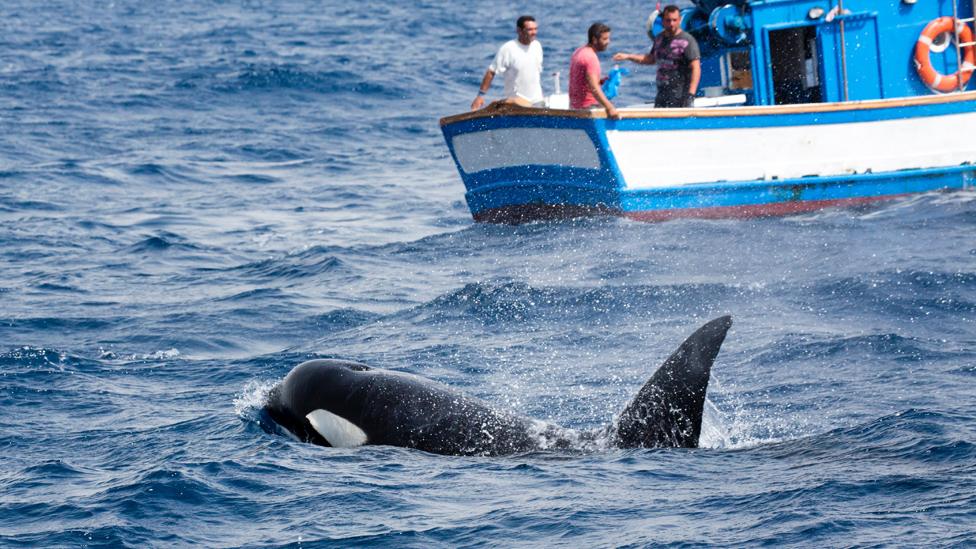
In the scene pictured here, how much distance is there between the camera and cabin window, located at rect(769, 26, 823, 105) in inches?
688

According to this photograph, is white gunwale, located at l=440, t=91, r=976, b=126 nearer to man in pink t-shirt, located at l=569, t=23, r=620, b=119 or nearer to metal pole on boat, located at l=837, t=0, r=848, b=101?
man in pink t-shirt, located at l=569, t=23, r=620, b=119

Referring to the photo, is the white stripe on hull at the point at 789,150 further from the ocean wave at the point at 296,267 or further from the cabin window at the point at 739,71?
the ocean wave at the point at 296,267

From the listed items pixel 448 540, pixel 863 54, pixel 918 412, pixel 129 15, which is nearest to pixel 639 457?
pixel 448 540

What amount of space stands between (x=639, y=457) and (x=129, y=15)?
4209 cm

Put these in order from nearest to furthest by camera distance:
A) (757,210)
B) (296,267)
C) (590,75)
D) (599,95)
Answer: (296,267) < (599,95) < (590,75) < (757,210)

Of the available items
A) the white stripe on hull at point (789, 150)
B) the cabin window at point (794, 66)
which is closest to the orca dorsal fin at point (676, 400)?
the white stripe on hull at point (789, 150)

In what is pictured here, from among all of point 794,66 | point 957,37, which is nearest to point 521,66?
point 794,66

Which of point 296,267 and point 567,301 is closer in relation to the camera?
point 567,301

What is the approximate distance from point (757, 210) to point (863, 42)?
2525mm

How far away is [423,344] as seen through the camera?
11.4m

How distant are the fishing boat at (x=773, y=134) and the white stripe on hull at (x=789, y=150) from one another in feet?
0.05

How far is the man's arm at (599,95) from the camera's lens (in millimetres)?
15312

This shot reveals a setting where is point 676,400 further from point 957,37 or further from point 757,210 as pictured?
point 957,37

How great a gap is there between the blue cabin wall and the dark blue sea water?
5.36 ft
